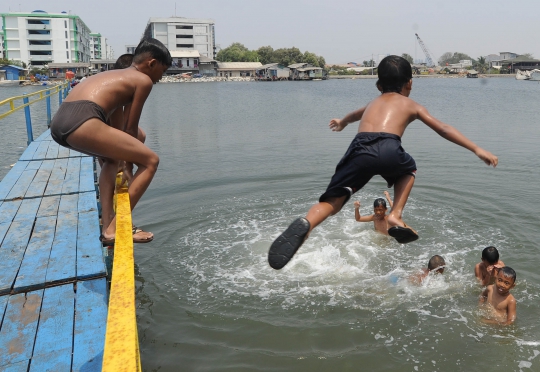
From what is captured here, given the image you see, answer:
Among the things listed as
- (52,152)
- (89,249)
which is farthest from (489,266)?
(52,152)

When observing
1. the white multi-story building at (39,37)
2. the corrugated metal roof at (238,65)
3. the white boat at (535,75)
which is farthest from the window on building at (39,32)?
the white boat at (535,75)

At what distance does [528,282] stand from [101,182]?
19.1 ft

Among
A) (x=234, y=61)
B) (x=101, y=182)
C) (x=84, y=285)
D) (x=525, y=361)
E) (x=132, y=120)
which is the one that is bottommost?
(x=525, y=361)

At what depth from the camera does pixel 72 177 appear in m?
7.52

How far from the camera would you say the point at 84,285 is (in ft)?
12.4

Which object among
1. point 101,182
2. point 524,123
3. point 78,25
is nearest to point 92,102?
point 101,182

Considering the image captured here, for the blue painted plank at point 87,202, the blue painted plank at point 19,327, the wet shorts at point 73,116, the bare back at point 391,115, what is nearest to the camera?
the blue painted plank at point 19,327

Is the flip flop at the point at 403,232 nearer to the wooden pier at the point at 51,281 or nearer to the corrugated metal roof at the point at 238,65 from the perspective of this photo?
the wooden pier at the point at 51,281

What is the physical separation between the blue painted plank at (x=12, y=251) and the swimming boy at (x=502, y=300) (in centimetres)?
513

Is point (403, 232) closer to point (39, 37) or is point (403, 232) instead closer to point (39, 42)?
point (39, 37)

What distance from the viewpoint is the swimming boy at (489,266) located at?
241 inches

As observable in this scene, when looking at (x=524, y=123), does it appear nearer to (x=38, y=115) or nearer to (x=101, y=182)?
(x=101, y=182)

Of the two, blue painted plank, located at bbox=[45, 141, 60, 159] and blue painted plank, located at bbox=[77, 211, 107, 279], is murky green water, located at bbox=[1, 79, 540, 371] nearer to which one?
blue painted plank, located at bbox=[77, 211, 107, 279]

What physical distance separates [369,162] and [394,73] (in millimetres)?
974
